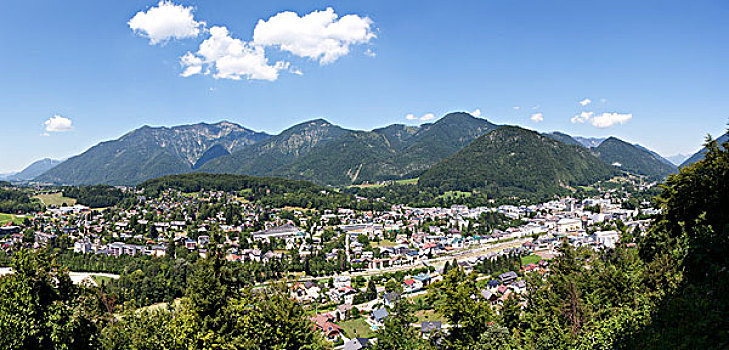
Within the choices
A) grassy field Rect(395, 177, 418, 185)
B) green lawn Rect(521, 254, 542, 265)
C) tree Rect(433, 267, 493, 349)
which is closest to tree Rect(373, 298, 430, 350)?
tree Rect(433, 267, 493, 349)

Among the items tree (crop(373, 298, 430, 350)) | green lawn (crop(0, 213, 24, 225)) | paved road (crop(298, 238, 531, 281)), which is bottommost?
paved road (crop(298, 238, 531, 281))

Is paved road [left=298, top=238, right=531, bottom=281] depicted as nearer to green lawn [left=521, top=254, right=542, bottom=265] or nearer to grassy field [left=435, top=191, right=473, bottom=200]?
green lawn [left=521, top=254, right=542, bottom=265]

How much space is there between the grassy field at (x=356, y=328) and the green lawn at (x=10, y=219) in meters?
69.4

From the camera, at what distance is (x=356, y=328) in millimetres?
31625

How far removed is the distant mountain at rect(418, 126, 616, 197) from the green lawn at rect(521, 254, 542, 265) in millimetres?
68534

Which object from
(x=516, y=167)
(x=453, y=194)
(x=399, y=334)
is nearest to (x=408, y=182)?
(x=453, y=194)

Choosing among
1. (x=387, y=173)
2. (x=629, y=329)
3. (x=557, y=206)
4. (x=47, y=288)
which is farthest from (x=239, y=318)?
(x=387, y=173)

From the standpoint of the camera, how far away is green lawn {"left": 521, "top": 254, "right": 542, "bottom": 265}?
48531 mm

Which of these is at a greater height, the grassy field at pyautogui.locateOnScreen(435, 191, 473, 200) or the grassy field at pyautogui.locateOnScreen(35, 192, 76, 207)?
the grassy field at pyautogui.locateOnScreen(35, 192, 76, 207)

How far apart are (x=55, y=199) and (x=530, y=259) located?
10932 centimetres

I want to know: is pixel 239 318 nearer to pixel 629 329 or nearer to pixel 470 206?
pixel 629 329

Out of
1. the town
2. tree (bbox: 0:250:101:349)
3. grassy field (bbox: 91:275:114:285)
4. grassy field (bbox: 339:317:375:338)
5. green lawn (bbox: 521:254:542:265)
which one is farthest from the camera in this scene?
green lawn (bbox: 521:254:542:265)

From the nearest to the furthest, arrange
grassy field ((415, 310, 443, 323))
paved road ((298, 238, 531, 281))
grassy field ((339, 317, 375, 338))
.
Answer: grassy field ((339, 317, 375, 338)), grassy field ((415, 310, 443, 323)), paved road ((298, 238, 531, 281))

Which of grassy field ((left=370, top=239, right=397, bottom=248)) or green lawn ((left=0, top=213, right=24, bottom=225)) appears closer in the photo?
grassy field ((left=370, top=239, right=397, bottom=248))
